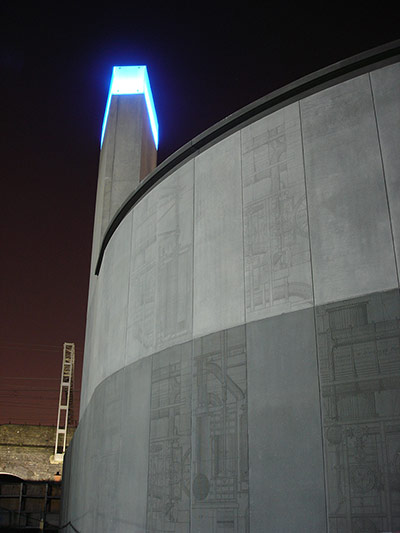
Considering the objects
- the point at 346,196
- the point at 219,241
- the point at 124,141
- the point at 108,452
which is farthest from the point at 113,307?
the point at 124,141

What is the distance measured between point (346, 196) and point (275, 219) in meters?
0.73

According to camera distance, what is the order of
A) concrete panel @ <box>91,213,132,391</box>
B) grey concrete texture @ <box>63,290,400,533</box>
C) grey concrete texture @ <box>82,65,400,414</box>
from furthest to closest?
concrete panel @ <box>91,213,132,391</box>, grey concrete texture @ <box>82,65,400,414</box>, grey concrete texture @ <box>63,290,400,533</box>

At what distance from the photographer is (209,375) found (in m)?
5.22

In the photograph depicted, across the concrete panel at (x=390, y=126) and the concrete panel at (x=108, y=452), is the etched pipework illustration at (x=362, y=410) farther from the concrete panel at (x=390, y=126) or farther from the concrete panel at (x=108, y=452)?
the concrete panel at (x=108, y=452)

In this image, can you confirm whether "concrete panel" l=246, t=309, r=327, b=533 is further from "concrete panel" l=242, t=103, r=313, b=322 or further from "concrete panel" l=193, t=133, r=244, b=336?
"concrete panel" l=193, t=133, r=244, b=336

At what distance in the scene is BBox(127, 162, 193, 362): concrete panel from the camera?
593cm

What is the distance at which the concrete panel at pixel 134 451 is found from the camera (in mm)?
5852

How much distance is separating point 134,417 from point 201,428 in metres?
1.46

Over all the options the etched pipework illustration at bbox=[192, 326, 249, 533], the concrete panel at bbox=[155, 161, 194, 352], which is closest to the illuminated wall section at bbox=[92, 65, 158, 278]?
the concrete panel at bbox=[155, 161, 194, 352]

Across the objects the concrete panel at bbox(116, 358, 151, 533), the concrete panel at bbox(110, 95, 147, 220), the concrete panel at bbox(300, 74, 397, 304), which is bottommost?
the concrete panel at bbox(116, 358, 151, 533)

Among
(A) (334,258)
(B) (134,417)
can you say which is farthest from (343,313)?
(B) (134,417)

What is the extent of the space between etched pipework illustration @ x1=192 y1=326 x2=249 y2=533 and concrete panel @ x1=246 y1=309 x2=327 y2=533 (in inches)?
4.5

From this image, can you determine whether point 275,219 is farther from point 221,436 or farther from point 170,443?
point 170,443

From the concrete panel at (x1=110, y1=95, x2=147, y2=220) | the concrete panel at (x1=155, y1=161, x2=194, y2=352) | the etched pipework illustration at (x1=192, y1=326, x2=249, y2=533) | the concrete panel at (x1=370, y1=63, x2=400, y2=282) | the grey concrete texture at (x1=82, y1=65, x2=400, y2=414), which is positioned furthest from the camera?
the concrete panel at (x1=110, y1=95, x2=147, y2=220)
